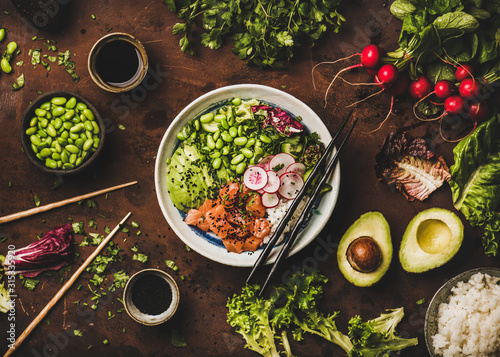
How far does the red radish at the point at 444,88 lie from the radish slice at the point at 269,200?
1.36 meters

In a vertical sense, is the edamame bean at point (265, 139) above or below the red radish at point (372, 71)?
below

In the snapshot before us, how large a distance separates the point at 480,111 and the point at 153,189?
237 cm

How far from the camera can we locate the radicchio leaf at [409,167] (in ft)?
8.69

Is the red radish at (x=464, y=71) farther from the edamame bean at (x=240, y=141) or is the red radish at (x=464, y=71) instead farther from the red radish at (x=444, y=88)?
the edamame bean at (x=240, y=141)

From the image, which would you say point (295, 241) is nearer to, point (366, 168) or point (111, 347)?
point (366, 168)

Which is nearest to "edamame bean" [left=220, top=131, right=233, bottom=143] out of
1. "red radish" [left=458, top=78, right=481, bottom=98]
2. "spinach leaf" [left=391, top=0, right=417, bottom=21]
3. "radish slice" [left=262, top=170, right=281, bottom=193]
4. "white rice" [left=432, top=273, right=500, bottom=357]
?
"radish slice" [left=262, top=170, right=281, bottom=193]

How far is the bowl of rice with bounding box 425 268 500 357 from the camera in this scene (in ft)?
8.13

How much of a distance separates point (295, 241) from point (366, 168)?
2.59ft

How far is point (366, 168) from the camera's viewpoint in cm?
272

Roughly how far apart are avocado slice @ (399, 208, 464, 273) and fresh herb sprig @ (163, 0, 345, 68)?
1.46 meters

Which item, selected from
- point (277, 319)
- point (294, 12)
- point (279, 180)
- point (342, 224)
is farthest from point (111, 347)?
point (294, 12)

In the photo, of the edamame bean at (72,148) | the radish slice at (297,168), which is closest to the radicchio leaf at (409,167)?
the radish slice at (297,168)

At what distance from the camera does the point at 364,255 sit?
240 cm

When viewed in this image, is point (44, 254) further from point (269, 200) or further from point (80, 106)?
point (269, 200)
